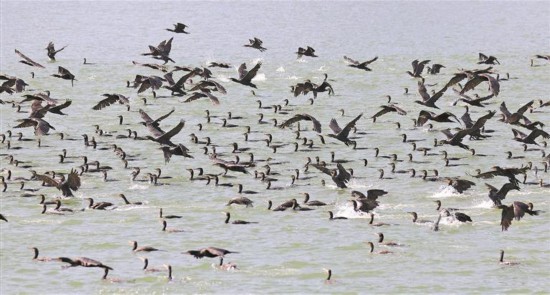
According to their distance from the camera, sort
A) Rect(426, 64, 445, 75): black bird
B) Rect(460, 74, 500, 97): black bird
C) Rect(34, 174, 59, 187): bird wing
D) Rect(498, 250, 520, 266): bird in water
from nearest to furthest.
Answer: Rect(498, 250, 520, 266): bird in water, Rect(34, 174, 59, 187): bird wing, Rect(460, 74, 500, 97): black bird, Rect(426, 64, 445, 75): black bird

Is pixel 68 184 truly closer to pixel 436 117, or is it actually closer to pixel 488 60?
pixel 436 117

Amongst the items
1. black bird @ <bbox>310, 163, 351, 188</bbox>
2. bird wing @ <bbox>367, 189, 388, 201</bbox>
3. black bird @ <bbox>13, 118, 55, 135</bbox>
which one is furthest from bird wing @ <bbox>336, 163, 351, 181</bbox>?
black bird @ <bbox>13, 118, 55, 135</bbox>

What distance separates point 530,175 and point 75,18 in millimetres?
101809

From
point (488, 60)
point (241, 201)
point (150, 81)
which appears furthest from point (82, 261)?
point (488, 60)

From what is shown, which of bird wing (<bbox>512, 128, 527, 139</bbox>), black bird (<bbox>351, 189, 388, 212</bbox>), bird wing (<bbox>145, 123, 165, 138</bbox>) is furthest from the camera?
bird wing (<bbox>512, 128, 527, 139</bbox>)

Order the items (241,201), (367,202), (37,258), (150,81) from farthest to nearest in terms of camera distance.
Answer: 1. (150,81)
2. (241,201)
3. (367,202)
4. (37,258)

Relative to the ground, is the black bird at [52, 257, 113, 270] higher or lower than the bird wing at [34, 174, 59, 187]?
lower

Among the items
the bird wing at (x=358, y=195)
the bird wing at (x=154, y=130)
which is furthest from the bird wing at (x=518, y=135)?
the bird wing at (x=154, y=130)

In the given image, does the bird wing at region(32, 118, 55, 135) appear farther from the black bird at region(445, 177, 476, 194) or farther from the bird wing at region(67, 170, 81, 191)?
the black bird at region(445, 177, 476, 194)

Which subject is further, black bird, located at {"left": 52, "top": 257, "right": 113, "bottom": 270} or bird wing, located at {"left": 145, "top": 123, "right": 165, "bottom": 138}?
bird wing, located at {"left": 145, "top": 123, "right": 165, "bottom": 138}

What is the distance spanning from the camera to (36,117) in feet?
169

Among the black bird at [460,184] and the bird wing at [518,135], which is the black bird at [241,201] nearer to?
the black bird at [460,184]

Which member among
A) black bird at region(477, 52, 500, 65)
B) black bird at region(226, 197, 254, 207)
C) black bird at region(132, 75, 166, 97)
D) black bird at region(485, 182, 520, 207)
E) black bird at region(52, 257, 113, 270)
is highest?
black bird at region(477, 52, 500, 65)

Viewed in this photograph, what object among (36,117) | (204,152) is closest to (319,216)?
(204,152)
